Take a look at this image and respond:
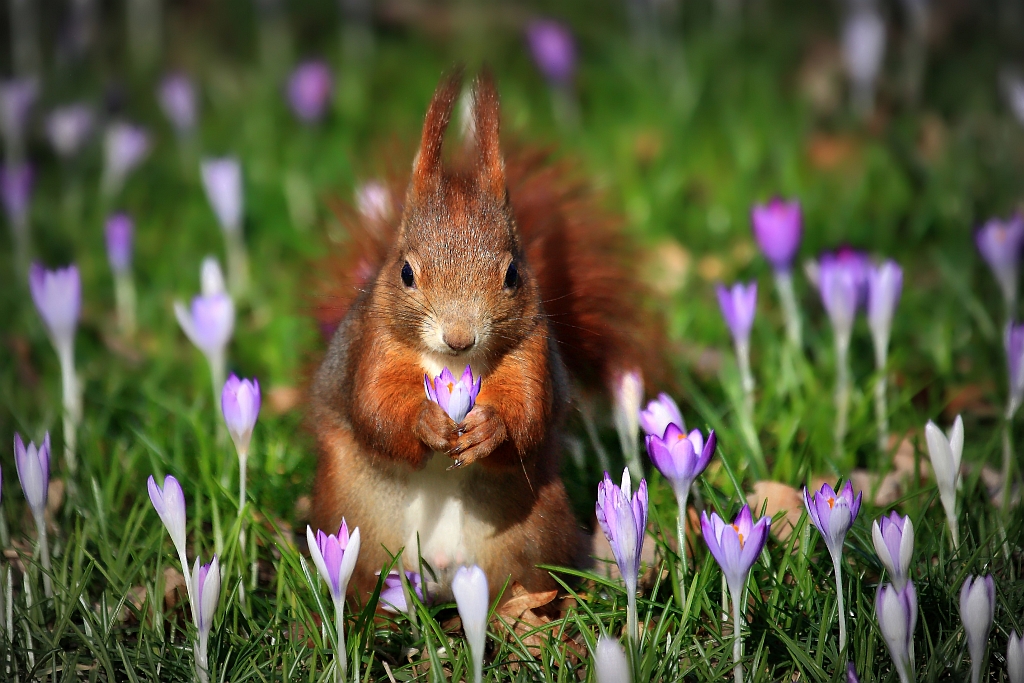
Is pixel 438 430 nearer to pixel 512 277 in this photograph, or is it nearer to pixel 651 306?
pixel 512 277

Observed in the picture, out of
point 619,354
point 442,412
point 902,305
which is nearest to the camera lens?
Answer: point 442,412

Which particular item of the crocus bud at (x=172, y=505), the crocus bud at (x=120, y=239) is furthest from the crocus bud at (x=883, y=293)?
the crocus bud at (x=120, y=239)

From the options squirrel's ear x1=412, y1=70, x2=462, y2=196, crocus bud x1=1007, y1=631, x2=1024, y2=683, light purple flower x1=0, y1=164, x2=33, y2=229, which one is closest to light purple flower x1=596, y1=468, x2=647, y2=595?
crocus bud x1=1007, y1=631, x2=1024, y2=683

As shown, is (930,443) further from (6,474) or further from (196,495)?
(6,474)

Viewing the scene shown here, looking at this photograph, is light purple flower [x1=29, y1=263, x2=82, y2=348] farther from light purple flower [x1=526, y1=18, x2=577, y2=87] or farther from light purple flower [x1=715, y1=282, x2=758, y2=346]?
light purple flower [x1=526, y1=18, x2=577, y2=87]

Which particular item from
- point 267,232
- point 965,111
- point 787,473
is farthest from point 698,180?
point 787,473

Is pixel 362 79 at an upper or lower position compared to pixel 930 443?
upper
